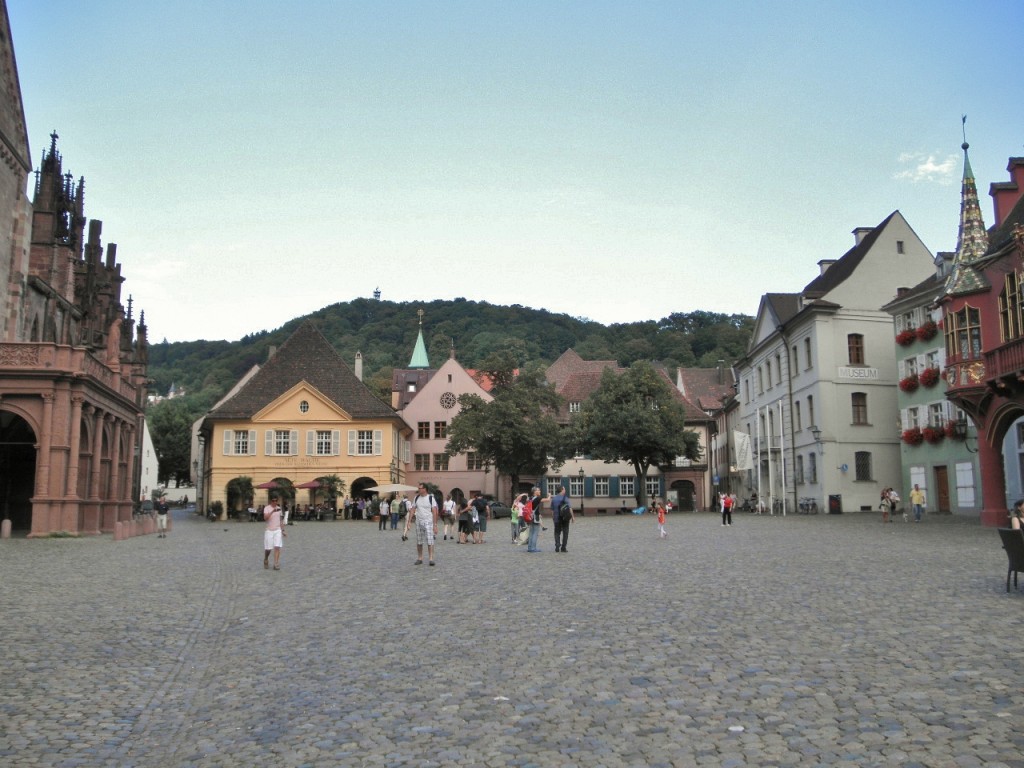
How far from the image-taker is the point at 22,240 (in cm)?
4144

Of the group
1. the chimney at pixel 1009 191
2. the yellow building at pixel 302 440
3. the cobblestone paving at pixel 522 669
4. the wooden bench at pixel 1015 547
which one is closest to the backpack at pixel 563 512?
the cobblestone paving at pixel 522 669

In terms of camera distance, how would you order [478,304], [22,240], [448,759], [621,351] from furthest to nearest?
[478,304], [621,351], [22,240], [448,759]

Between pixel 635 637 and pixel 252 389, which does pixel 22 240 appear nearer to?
pixel 252 389

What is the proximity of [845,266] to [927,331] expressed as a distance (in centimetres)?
1117

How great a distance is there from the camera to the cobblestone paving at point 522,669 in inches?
241

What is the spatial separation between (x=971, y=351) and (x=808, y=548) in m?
11.6

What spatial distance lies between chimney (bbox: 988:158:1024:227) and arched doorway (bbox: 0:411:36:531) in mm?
40706

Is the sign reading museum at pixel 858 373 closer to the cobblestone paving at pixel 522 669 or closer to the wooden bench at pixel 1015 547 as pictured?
the cobblestone paving at pixel 522 669

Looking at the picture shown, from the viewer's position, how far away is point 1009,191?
112 ft

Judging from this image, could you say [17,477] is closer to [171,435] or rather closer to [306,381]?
[306,381]

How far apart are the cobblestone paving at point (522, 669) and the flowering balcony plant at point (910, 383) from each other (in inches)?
1074

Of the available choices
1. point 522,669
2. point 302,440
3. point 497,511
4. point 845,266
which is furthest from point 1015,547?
point 302,440

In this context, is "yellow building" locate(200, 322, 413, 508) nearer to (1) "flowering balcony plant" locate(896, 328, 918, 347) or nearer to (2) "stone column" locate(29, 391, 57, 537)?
(2) "stone column" locate(29, 391, 57, 537)

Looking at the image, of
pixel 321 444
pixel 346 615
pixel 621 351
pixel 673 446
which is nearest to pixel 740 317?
pixel 621 351
